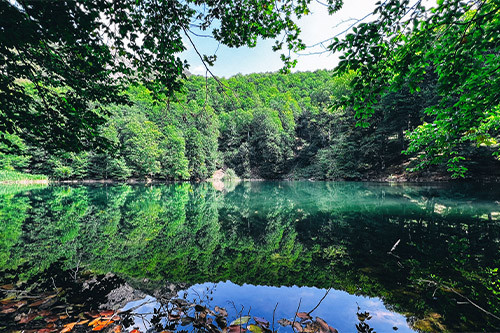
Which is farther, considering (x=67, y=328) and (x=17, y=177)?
(x=17, y=177)

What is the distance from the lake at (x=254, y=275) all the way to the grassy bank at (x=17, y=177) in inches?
1543

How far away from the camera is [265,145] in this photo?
58.3 metres

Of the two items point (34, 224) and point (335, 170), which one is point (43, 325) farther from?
point (335, 170)

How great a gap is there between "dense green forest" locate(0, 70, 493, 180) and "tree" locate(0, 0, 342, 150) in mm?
11435

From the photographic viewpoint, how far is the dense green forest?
3344 cm

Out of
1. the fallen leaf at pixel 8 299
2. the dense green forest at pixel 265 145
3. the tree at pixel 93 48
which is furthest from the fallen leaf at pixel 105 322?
the dense green forest at pixel 265 145

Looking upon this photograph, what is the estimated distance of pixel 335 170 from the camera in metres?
41.9

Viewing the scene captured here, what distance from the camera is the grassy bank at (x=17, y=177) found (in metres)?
34.6

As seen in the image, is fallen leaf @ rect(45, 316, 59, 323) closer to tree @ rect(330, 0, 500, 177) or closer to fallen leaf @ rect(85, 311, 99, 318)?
fallen leaf @ rect(85, 311, 99, 318)

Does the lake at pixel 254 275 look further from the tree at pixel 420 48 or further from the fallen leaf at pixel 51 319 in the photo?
the tree at pixel 420 48

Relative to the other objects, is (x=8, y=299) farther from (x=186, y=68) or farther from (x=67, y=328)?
(x=186, y=68)

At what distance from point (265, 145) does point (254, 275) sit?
54330mm

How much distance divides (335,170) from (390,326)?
41.8 metres

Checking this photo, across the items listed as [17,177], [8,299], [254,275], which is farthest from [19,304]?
[17,177]
